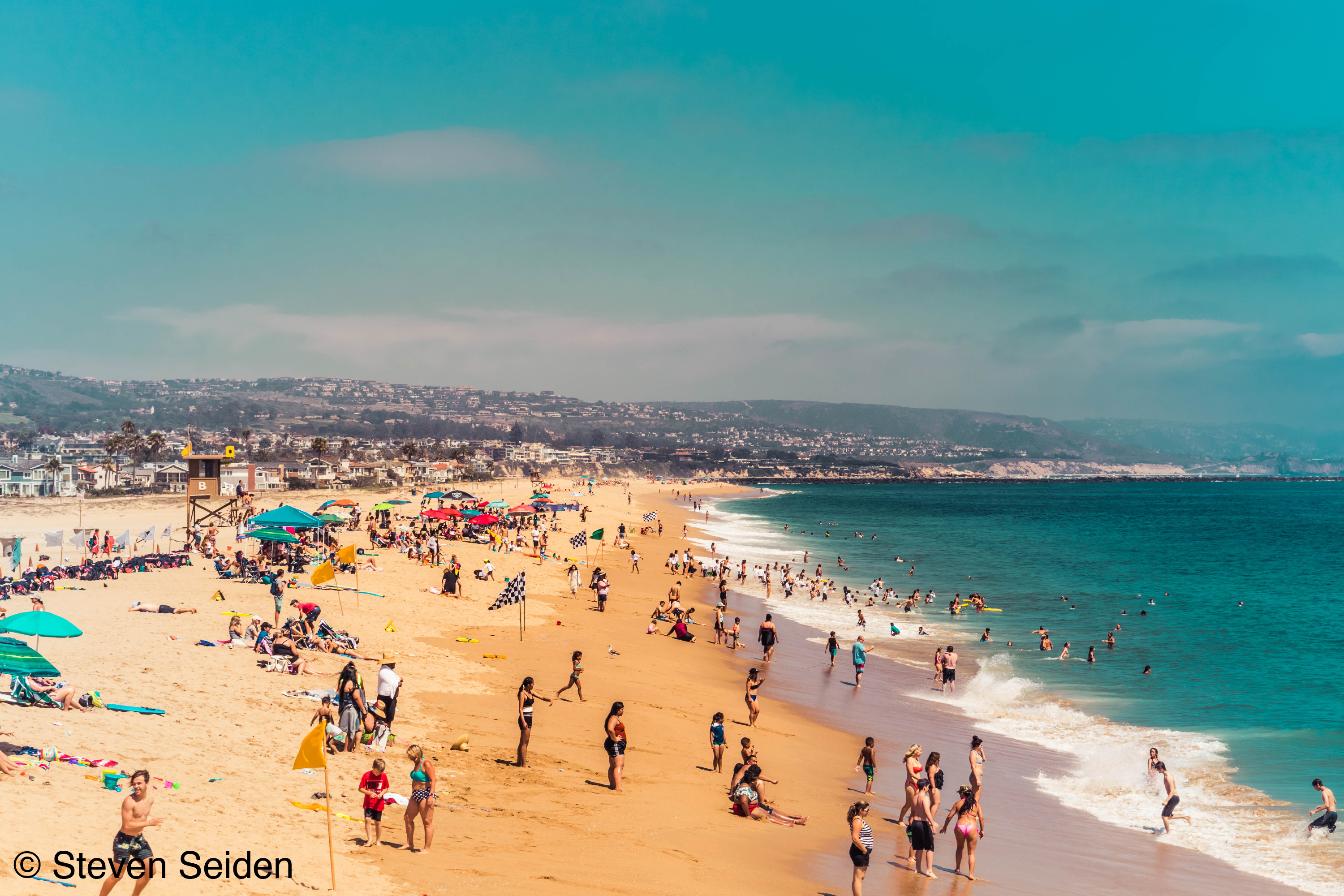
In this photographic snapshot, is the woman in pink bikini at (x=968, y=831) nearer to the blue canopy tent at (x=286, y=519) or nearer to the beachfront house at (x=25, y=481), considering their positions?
the blue canopy tent at (x=286, y=519)

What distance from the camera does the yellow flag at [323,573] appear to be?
59.0 ft

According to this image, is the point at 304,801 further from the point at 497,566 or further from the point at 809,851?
the point at 497,566

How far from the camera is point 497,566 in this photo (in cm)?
3209

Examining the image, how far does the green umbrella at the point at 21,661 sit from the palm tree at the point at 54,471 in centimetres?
7550

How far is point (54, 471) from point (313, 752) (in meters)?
84.0

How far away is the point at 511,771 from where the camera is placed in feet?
38.4

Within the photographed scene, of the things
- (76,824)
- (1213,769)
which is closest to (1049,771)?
(1213,769)

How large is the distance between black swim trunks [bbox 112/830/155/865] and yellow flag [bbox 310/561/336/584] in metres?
11.3

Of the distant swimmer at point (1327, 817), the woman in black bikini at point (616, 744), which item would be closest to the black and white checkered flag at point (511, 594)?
the woman in black bikini at point (616, 744)

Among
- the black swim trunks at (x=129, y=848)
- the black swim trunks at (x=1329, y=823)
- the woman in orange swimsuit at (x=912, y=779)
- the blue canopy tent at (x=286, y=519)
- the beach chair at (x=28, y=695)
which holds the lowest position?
the black swim trunks at (x=1329, y=823)

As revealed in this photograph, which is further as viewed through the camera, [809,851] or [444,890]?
[809,851]

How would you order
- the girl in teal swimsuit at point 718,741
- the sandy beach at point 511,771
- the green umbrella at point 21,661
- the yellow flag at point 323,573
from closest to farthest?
the sandy beach at point 511,771, the green umbrella at point 21,661, the girl in teal swimsuit at point 718,741, the yellow flag at point 323,573

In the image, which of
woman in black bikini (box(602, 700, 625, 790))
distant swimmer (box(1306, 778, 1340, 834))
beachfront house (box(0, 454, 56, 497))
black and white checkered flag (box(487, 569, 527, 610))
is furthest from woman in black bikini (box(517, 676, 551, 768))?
beachfront house (box(0, 454, 56, 497))

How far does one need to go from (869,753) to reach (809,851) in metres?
2.88
